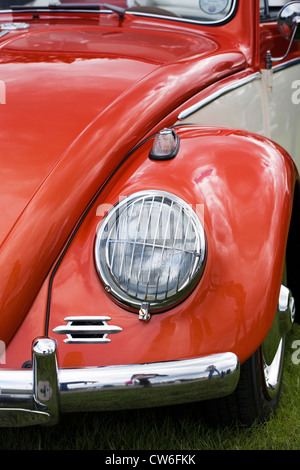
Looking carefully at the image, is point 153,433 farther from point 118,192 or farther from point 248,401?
point 118,192

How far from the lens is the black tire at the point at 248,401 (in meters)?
1.92

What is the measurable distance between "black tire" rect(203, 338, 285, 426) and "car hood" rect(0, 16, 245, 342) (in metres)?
0.66

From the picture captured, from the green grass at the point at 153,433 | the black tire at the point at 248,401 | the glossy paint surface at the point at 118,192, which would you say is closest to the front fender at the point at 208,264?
the glossy paint surface at the point at 118,192

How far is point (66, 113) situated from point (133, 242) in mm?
595

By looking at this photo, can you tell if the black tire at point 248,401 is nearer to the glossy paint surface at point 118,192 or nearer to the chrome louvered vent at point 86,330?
the glossy paint surface at point 118,192

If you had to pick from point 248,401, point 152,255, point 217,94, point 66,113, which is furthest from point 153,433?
point 217,94

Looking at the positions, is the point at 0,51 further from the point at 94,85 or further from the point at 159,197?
the point at 159,197

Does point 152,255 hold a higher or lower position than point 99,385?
higher

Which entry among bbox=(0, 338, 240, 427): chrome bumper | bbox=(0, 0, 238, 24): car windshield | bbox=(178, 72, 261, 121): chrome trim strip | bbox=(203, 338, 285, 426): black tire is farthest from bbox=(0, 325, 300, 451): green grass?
bbox=(0, 0, 238, 24): car windshield

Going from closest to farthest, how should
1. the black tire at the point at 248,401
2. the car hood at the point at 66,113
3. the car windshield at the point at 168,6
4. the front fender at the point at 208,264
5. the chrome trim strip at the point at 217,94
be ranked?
1. the front fender at the point at 208,264
2. the car hood at the point at 66,113
3. the black tire at the point at 248,401
4. the chrome trim strip at the point at 217,94
5. the car windshield at the point at 168,6

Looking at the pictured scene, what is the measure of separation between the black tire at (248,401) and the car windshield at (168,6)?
1.55 meters

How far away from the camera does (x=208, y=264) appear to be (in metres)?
1.70

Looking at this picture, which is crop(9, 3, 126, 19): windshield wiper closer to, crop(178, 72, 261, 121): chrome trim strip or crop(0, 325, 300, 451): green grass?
crop(178, 72, 261, 121): chrome trim strip
